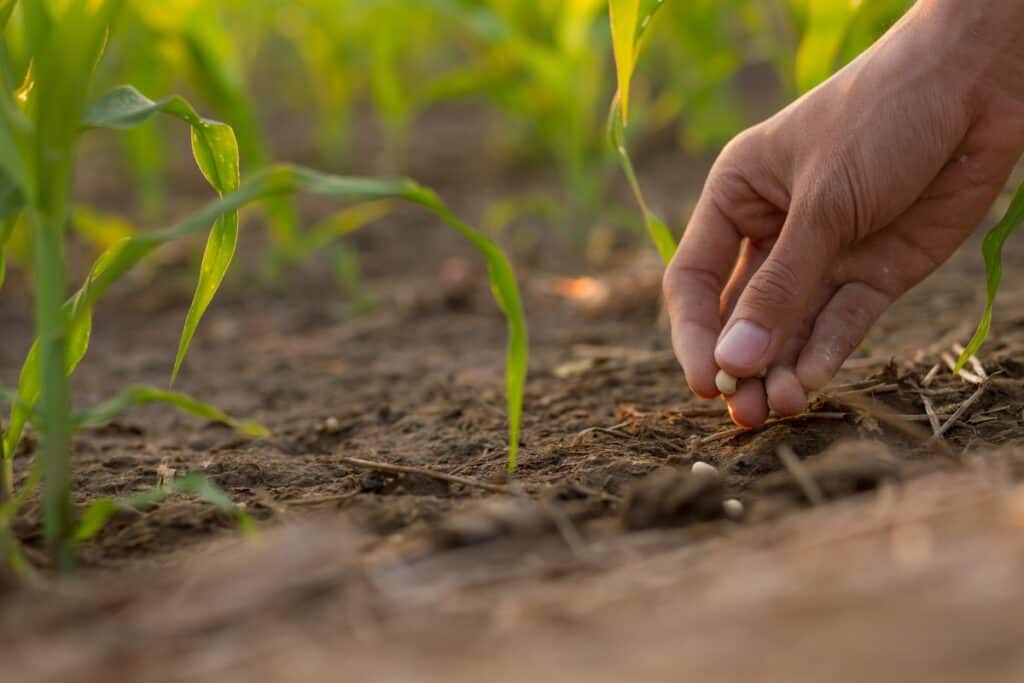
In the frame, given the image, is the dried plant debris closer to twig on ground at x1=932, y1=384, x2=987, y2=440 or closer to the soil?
the soil

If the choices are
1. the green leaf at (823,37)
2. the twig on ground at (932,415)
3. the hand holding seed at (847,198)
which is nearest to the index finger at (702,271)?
the hand holding seed at (847,198)

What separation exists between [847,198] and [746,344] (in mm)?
196

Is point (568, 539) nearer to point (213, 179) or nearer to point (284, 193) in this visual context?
point (284, 193)

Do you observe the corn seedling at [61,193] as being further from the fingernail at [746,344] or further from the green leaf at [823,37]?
the green leaf at [823,37]

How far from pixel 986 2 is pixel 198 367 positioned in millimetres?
1639

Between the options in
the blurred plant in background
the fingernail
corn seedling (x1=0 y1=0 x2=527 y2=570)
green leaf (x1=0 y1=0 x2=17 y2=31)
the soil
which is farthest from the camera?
the blurred plant in background

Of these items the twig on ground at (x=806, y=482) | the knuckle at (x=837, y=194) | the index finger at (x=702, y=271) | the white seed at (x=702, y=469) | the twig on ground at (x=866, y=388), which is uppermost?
the knuckle at (x=837, y=194)

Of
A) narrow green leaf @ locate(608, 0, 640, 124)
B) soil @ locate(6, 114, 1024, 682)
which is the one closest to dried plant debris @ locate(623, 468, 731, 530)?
soil @ locate(6, 114, 1024, 682)

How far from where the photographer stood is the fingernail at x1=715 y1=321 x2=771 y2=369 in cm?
127

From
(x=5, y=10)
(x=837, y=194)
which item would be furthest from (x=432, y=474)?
(x=5, y=10)

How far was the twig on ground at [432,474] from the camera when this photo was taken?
1197 millimetres

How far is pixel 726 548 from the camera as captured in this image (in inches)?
35.0

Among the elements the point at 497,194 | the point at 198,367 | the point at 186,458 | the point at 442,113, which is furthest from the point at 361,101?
the point at 186,458

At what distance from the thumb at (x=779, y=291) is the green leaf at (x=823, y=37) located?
2.74ft
